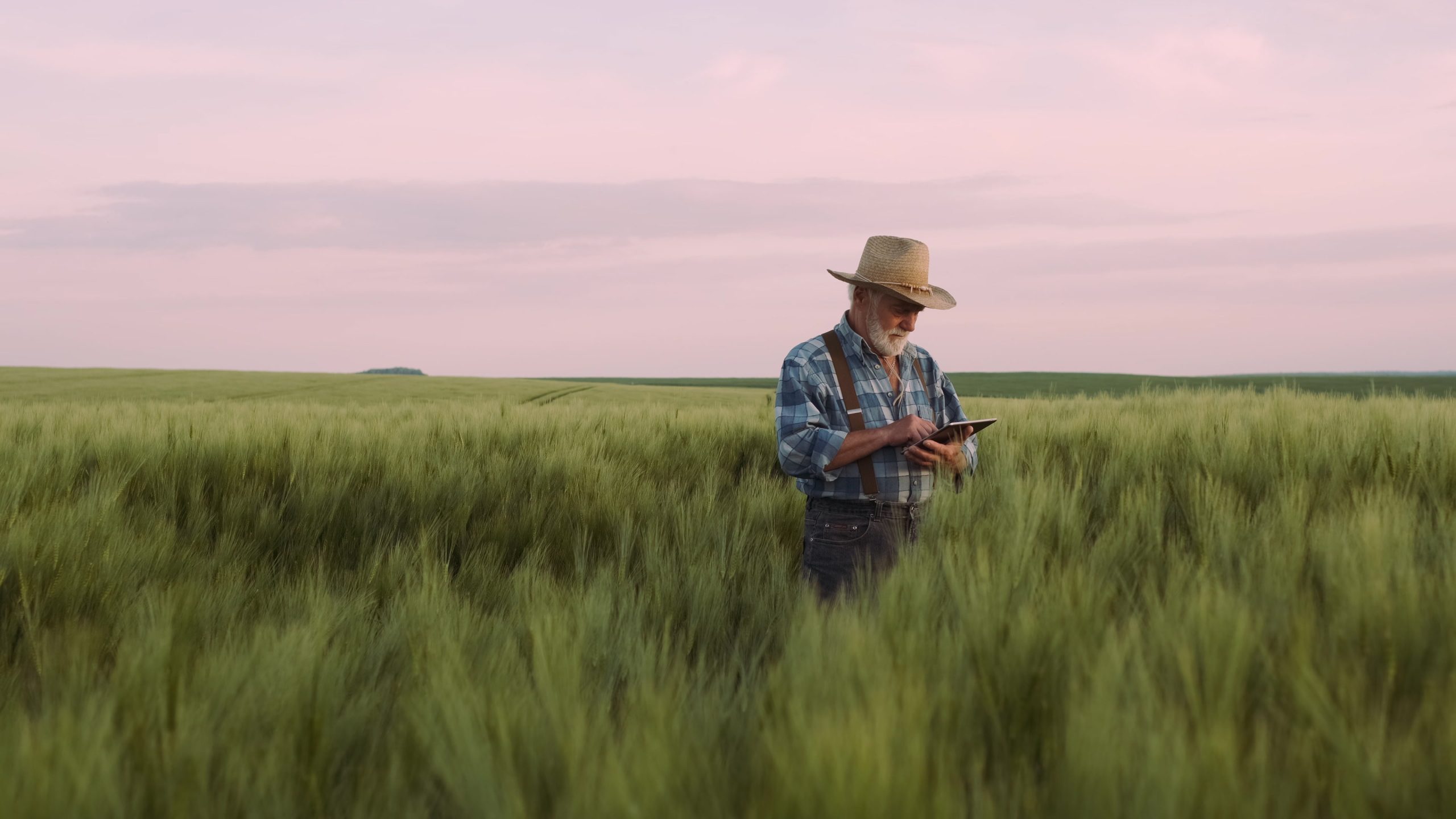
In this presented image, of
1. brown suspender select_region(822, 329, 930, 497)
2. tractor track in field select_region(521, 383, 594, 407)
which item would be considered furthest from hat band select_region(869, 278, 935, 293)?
tractor track in field select_region(521, 383, 594, 407)

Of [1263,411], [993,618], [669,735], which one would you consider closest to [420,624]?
[669,735]

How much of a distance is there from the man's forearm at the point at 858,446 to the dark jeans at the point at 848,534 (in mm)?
297

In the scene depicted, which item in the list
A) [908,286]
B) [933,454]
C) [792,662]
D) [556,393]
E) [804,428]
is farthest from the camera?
[556,393]

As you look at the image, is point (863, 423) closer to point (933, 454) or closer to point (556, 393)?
point (933, 454)

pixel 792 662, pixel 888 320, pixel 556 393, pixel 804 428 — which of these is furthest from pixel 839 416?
pixel 556 393

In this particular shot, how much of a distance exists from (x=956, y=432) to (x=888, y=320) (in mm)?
599

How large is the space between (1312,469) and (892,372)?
1595 mm

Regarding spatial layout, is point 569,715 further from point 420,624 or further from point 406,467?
point 406,467

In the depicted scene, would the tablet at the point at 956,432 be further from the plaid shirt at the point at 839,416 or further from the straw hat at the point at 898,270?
the straw hat at the point at 898,270

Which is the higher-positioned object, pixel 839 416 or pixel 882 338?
pixel 882 338

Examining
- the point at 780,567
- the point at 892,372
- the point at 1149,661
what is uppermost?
the point at 892,372

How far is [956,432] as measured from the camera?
3539mm

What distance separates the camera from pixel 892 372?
4004 mm

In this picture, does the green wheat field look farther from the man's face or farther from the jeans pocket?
the man's face
